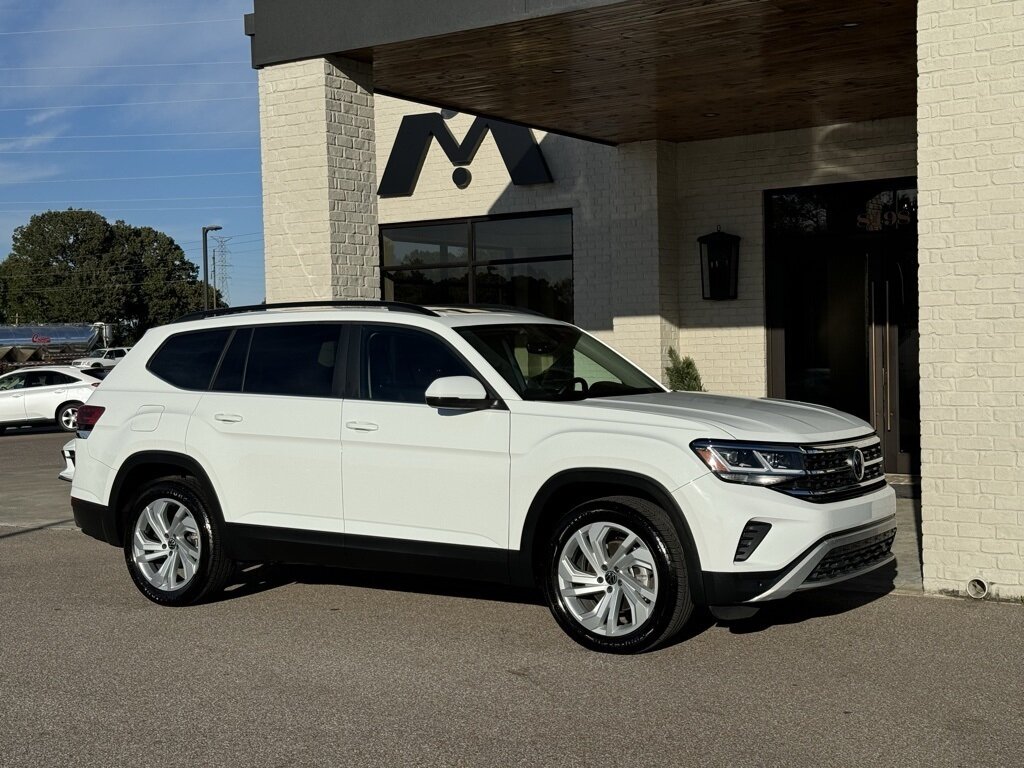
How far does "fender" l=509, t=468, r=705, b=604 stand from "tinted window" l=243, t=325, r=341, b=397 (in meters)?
1.60

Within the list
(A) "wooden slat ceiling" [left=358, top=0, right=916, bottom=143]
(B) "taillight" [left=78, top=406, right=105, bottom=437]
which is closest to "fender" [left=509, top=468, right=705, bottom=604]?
(B) "taillight" [left=78, top=406, right=105, bottom=437]

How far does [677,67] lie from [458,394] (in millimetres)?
5454

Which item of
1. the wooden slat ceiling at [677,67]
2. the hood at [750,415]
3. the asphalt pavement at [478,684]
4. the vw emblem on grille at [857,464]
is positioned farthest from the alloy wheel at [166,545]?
the wooden slat ceiling at [677,67]

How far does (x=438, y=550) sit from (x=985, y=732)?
308cm

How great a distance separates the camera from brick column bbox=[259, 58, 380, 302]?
10977 millimetres

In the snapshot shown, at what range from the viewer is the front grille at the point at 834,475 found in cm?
650

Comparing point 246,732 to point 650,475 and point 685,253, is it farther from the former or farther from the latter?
point 685,253

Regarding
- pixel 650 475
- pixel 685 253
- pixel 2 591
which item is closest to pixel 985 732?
pixel 650 475

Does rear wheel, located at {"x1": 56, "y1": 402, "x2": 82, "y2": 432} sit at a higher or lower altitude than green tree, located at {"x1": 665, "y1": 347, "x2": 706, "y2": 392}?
lower

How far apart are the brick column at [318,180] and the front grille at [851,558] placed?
5.76 m

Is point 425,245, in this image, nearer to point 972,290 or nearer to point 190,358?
point 190,358

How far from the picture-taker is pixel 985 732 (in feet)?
17.5

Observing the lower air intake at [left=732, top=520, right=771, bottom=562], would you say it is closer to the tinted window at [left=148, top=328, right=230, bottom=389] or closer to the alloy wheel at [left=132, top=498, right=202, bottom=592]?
the alloy wheel at [left=132, top=498, right=202, bottom=592]

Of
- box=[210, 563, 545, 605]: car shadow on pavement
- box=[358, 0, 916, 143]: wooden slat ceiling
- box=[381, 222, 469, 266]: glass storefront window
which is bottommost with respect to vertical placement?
box=[210, 563, 545, 605]: car shadow on pavement
